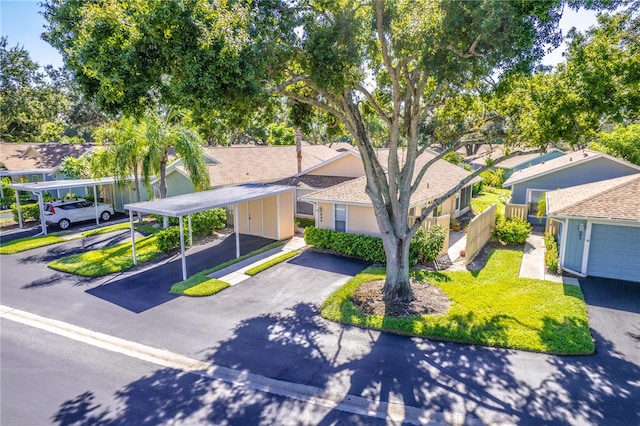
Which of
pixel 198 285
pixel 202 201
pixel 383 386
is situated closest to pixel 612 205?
pixel 383 386

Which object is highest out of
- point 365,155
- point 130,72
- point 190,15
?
point 190,15

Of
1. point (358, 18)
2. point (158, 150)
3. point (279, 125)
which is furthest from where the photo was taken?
point (279, 125)

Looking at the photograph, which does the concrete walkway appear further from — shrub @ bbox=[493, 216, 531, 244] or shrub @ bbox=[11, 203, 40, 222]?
shrub @ bbox=[11, 203, 40, 222]

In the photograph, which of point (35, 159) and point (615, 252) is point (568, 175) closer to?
point (615, 252)

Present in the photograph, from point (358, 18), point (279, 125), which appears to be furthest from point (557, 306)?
point (279, 125)

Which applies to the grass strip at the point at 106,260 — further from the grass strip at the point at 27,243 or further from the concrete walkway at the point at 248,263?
the concrete walkway at the point at 248,263

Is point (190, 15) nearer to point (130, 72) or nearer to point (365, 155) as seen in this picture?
point (130, 72)
